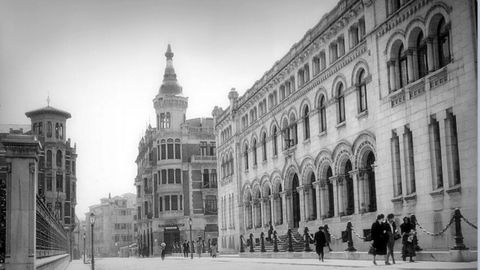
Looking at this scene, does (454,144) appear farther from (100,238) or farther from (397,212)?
(100,238)

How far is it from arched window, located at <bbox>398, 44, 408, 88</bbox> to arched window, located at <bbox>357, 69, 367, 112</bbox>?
269cm

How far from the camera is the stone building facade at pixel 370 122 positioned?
17.0 m

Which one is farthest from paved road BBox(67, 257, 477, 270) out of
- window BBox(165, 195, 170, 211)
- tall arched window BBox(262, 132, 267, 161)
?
window BBox(165, 195, 170, 211)

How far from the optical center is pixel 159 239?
5956cm

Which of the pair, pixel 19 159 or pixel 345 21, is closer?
pixel 19 159

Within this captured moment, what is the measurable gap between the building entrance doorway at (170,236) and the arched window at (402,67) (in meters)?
41.3

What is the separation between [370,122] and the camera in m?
22.6

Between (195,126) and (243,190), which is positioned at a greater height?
(195,126)

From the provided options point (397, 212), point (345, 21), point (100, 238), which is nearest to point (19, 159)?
point (397, 212)

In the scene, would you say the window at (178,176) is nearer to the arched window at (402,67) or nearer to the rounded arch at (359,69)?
the rounded arch at (359,69)

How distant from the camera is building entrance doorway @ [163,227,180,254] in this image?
5906cm

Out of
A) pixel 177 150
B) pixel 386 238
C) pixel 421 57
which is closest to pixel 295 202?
pixel 421 57

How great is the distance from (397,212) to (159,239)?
41734 millimetres

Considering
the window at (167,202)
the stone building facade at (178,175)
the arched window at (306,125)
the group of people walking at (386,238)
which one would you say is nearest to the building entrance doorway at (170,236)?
the stone building facade at (178,175)
